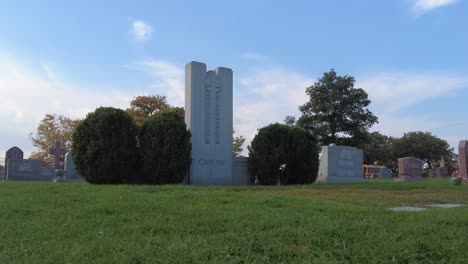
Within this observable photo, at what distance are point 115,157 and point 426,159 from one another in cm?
6641

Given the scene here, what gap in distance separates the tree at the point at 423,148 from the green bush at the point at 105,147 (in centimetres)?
6147

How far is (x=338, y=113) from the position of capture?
41594 millimetres

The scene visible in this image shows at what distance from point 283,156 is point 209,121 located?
267 centimetres

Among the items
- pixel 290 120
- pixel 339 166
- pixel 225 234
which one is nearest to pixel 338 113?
pixel 290 120

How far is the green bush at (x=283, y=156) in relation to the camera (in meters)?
15.1

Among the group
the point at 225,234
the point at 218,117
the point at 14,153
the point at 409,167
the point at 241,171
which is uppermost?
the point at 218,117

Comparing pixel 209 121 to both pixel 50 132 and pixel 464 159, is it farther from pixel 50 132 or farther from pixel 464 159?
pixel 50 132

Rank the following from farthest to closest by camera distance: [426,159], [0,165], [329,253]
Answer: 1. [426,159]
2. [0,165]
3. [329,253]

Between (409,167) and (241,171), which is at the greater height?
(409,167)

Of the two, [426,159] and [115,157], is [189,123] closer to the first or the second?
[115,157]

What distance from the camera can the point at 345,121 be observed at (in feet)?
135

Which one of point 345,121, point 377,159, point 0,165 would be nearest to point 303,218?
point 0,165

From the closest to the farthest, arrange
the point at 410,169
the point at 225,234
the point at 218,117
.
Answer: the point at 225,234, the point at 218,117, the point at 410,169

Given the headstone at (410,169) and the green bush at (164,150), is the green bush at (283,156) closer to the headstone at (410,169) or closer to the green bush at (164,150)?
the green bush at (164,150)
